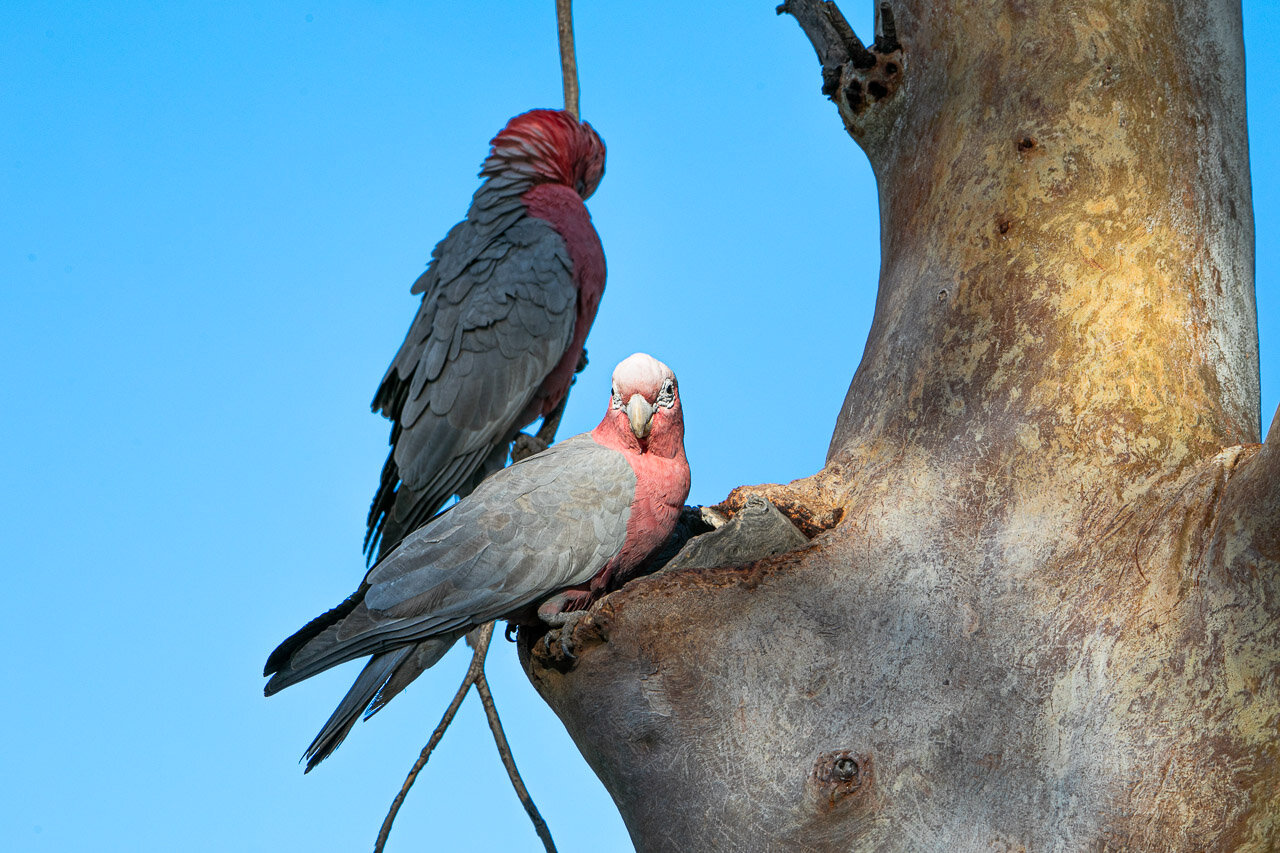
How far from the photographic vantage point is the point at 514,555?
3193 mm

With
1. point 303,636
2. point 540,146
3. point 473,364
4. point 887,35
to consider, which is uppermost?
point 540,146

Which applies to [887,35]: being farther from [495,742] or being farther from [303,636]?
[495,742]

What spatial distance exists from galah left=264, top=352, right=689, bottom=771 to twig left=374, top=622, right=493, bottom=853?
29.8 inches

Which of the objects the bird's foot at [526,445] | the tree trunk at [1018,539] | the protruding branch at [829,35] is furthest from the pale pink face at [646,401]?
the bird's foot at [526,445]

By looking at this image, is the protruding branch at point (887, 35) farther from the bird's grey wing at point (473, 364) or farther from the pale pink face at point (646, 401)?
the bird's grey wing at point (473, 364)

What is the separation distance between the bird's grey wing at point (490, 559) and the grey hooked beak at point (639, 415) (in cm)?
11

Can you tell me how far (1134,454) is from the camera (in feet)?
8.60

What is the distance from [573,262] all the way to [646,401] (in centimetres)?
192

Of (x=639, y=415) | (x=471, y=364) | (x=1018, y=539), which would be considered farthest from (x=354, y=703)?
(x=471, y=364)

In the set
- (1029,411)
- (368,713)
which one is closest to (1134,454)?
(1029,411)

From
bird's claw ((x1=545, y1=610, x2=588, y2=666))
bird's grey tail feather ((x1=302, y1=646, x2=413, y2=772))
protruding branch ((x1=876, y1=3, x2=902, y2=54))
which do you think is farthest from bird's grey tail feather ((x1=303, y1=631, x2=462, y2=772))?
protruding branch ((x1=876, y1=3, x2=902, y2=54))

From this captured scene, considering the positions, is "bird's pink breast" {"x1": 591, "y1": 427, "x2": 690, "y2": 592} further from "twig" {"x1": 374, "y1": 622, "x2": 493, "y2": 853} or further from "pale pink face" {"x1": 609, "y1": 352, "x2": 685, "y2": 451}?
"twig" {"x1": 374, "y1": 622, "x2": 493, "y2": 853}

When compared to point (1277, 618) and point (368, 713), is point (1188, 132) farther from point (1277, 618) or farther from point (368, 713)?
point (368, 713)

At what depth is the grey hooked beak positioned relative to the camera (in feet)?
11.3
